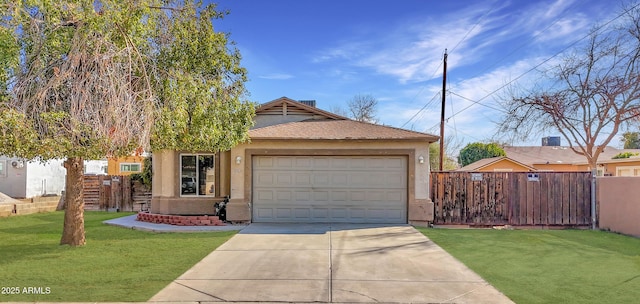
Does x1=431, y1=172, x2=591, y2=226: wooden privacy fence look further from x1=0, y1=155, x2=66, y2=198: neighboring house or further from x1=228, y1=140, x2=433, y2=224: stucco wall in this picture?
x1=0, y1=155, x2=66, y2=198: neighboring house

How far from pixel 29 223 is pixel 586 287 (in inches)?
603

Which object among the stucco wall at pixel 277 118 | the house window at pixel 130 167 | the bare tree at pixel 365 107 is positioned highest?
the bare tree at pixel 365 107

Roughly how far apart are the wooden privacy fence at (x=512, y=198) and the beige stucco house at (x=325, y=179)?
868 millimetres

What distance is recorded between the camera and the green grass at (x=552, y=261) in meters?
5.72

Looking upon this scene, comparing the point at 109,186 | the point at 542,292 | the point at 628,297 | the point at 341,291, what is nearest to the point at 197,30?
the point at 341,291

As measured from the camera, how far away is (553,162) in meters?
28.6

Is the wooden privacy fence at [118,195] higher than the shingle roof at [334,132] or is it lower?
lower

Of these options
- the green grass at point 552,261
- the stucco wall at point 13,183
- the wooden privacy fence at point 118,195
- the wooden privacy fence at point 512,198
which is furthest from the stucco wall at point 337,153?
the stucco wall at point 13,183

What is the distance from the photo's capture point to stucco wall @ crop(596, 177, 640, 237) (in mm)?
10828

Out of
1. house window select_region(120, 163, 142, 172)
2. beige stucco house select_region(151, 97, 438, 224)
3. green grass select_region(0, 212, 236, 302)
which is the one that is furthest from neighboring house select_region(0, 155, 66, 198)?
beige stucco house select_region(151, 97, 438, 224)

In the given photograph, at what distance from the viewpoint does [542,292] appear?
574 cm

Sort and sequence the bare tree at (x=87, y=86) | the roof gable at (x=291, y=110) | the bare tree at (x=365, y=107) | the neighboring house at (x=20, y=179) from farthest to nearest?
the bare tree at (x=365, y=107)
the neighboring house at (x=20, y=179)
the roof gable at (x=291, y=110)
the bare tree at (x=87, y=86)

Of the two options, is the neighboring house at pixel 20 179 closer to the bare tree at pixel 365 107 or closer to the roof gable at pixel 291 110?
the roof gable at pixel 291 110

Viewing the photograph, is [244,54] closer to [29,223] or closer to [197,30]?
[197,30]
